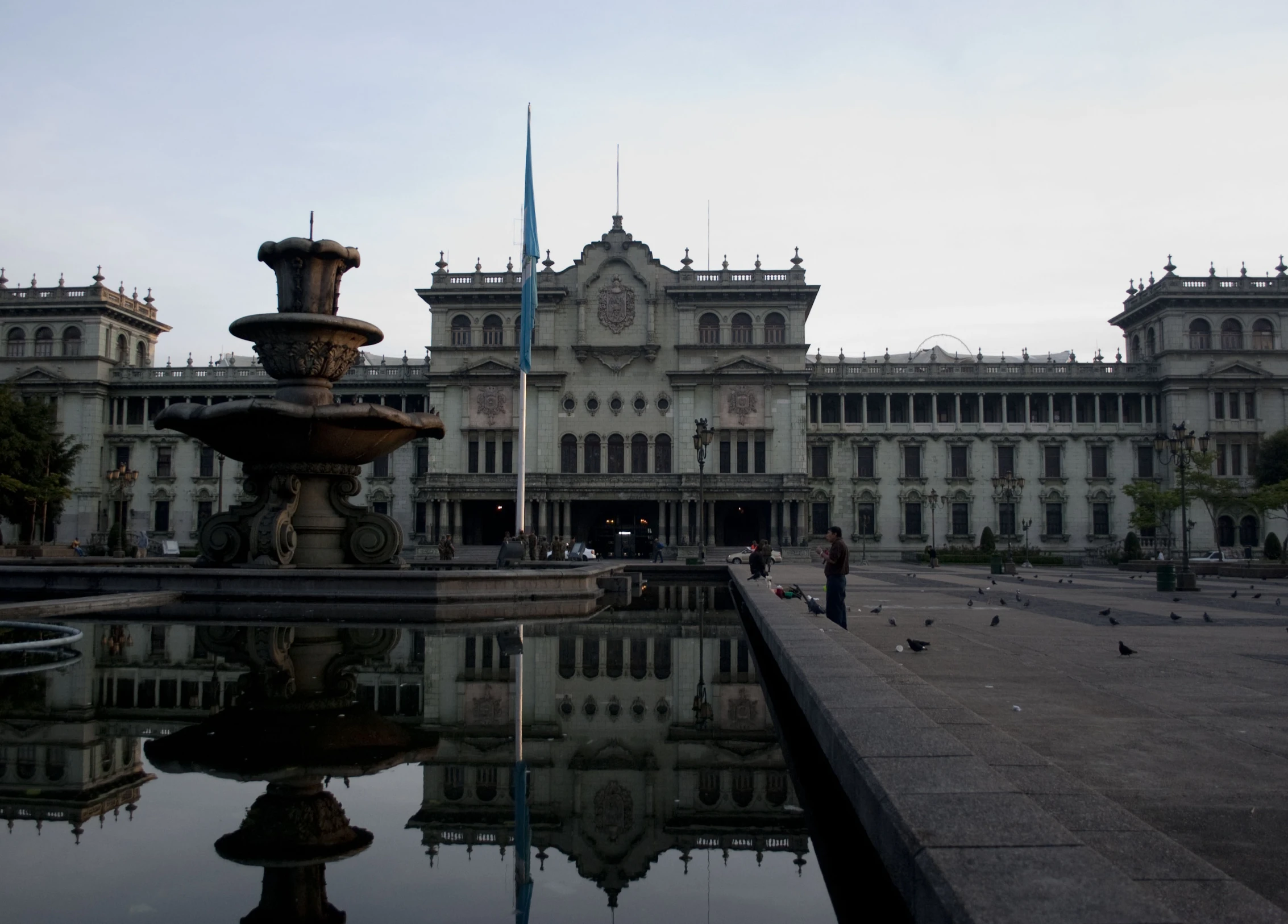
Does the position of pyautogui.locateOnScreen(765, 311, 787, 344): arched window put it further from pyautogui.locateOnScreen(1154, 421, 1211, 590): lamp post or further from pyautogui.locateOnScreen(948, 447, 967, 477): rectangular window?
pyautogui.locateOnScreen(1154, 421, 1211, 590): lamp post

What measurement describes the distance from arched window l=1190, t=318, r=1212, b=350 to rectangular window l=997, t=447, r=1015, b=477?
12.6 m

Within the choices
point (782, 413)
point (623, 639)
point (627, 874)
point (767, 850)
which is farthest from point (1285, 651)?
point (782, 413)

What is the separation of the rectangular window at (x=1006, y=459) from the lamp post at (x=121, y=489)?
50550mm

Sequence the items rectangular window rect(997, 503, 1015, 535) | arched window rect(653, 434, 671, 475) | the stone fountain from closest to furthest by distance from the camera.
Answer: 1. the stone fountain
2. arched window rect(653, 434, 671, 475)
3. rectangular window rect(997, 503, 1015, 535)

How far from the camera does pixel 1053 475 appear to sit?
6500 cm

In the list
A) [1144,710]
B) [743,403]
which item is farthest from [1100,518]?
[1144,710]

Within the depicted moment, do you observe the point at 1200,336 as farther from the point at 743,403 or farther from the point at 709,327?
the point at 709,327

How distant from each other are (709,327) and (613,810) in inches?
2255

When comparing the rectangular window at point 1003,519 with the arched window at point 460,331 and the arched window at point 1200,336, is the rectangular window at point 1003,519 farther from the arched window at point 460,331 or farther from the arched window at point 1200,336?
the arched window at point 460,331

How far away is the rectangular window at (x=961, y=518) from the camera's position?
6481 cm

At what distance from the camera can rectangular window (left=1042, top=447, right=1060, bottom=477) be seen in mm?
65000

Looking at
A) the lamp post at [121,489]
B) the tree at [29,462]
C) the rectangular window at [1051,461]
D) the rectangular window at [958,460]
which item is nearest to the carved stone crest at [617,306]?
the rectangular window at [958,460]

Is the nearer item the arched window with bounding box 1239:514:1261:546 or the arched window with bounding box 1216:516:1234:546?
the arched window with bounding box 1239:514:1261:546

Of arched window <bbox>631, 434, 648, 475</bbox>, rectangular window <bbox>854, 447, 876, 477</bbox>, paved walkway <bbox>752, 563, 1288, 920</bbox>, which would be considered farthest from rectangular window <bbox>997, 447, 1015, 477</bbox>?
paved walkway <bbox>752, 563, 1288, 920</bbox>
